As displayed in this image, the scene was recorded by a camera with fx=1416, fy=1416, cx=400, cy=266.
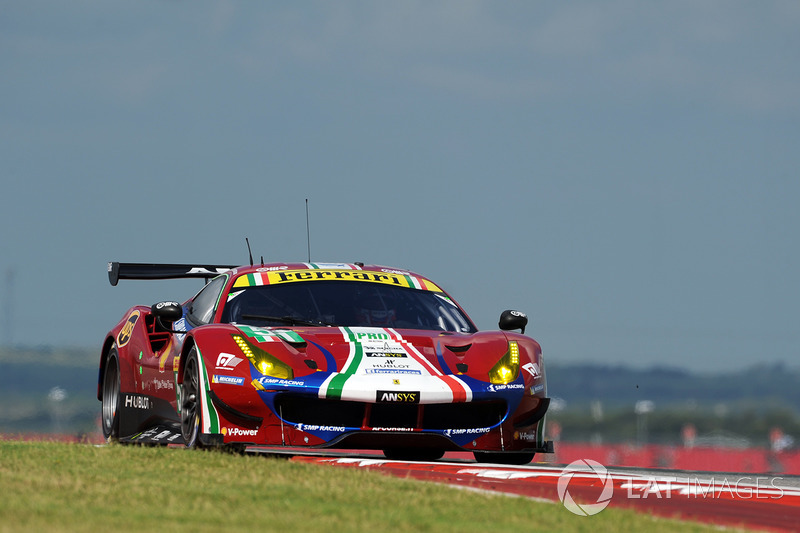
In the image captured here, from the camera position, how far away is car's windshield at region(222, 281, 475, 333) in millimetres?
9508

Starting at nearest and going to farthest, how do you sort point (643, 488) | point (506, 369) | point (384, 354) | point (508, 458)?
point (643, 488)
point (384, 354)
point (506, 369)
point (508, 458)

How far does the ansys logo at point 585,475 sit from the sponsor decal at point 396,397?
0.97 m

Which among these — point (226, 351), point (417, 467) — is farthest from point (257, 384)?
point (417, 467)

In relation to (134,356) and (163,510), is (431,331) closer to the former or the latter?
(134,356)

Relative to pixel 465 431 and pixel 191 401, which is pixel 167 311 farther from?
pixel 465 431

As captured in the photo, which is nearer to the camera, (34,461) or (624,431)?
(34,461)

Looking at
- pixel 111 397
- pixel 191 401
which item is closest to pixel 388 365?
pixel 191 401

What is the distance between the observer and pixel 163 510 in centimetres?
585

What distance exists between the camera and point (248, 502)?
6098mm

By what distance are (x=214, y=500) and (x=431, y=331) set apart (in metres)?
3.32

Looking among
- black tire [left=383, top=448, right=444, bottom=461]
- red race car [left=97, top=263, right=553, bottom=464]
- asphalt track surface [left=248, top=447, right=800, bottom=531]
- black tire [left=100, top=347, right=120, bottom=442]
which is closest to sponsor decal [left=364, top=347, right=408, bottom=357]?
red race car [left=97, top=263, right=553, bottom=464]

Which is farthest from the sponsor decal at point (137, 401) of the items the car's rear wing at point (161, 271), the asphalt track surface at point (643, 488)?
the asphalt track surface at point (643, 488)

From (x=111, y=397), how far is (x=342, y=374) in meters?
3.68

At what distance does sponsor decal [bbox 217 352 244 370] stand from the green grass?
2.48 ft
